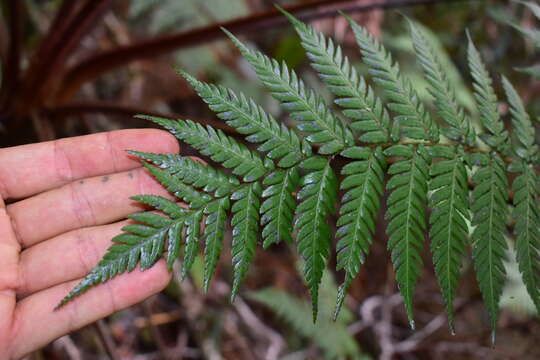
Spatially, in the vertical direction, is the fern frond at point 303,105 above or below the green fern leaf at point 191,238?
above

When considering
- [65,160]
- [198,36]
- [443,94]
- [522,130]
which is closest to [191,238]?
[65,160]

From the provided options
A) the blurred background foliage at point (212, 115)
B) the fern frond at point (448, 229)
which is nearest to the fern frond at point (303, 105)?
the fern frond at point (448, 229)

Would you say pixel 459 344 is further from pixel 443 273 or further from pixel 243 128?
pixel 243 128

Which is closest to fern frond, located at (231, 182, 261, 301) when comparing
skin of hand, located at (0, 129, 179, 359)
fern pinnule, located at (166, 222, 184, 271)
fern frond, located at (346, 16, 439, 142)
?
fern pinnule, located at (166, 222, 184, 271)

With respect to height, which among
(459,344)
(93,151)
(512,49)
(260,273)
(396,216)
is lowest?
(459,344)

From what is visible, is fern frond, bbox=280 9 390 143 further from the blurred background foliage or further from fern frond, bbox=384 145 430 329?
the blurred background foliage

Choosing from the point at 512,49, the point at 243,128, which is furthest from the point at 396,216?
the point at 512,49

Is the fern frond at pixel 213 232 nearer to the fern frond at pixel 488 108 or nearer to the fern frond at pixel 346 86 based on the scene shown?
the fern frond at pixel 346 86
